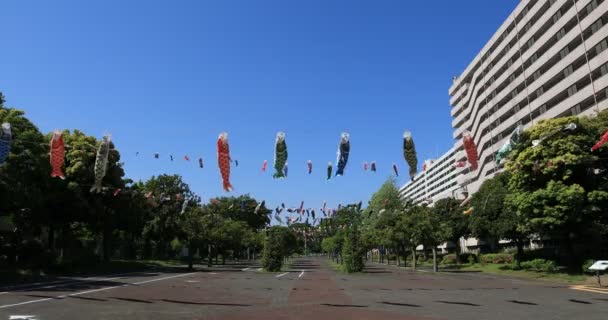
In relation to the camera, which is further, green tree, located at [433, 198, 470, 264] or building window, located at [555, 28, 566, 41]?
building window, located at [555, 28, 566, 41]

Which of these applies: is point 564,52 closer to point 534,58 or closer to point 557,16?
point 557,16

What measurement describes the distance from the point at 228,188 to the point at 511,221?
33.5 m

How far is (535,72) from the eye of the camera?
2864 inches

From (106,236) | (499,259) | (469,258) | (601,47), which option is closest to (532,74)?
(601,47)

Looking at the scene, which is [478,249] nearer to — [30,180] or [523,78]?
[523,78]

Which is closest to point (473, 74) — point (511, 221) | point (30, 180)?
point (511, 221)

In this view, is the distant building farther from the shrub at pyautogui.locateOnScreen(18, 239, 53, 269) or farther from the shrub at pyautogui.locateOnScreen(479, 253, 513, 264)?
the shrub at pyautogui.locateOnScreen(18, 239, 53, 269)

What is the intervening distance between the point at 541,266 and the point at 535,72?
138 ft

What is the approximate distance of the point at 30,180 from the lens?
35.2 meters

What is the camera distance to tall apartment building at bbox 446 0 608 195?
5778cm

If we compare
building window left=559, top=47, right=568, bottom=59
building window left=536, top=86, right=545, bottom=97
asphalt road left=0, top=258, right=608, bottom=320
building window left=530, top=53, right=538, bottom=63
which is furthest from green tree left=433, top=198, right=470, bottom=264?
asphalt road left=0, top=258, right=608, bottom=320

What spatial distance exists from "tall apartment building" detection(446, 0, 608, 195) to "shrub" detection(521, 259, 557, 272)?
13841 millimetres

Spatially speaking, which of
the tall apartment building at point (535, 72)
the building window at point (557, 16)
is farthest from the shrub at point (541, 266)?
the building window at point (557, 16)

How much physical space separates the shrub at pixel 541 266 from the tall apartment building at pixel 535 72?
13841 mm
